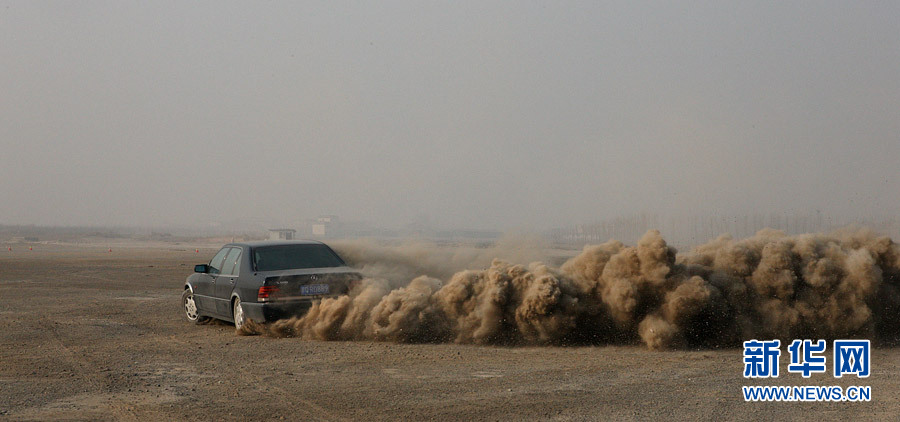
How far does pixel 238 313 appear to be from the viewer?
12.3 metres

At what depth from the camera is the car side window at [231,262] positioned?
12828mm

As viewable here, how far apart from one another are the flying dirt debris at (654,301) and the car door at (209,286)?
7.88 ft

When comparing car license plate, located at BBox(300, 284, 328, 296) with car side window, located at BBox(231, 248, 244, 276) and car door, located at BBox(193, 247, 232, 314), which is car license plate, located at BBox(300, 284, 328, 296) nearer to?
car side window, located at BBox(231, 248, 244, 276)

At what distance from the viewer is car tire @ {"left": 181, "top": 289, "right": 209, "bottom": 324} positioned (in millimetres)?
14023

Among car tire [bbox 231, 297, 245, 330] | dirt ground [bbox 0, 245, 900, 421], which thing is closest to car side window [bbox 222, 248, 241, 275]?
car tire [bbox 231, 297, 245, 330]

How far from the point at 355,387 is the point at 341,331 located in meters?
3.44

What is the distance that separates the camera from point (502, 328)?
11102 mm

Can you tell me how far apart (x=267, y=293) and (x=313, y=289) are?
645mm

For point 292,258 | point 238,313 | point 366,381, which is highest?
point 292,258

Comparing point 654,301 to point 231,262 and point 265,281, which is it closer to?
point 265,281

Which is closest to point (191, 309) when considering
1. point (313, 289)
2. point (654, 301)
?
point (313, 289)

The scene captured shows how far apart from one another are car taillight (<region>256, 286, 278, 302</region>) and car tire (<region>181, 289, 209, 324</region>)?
108 inches

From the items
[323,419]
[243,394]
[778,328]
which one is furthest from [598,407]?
[778,328]

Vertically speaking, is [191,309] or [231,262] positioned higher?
[231,262]
